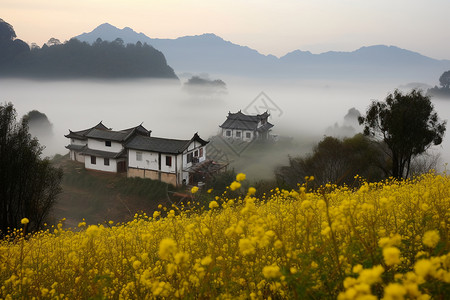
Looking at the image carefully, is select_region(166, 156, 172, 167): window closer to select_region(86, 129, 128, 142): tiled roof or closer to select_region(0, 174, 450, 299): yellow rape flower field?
select_region(86, 129, 128, 142): tiled roof

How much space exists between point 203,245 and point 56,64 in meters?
150

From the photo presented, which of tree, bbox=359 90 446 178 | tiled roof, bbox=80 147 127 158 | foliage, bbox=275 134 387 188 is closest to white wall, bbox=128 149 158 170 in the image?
tiled roof, bbox=80 147 127 158

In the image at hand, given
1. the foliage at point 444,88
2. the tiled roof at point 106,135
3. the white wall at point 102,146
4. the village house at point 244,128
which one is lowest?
the white wall at point 102,146

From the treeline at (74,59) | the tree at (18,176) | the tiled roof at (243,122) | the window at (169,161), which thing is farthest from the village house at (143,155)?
the treeline at (74,59)

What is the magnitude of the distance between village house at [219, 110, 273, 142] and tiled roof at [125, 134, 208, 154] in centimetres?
1687

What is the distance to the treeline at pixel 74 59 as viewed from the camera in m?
131

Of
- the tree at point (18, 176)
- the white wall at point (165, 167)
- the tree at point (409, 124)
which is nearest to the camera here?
the tree at point (18, 176)

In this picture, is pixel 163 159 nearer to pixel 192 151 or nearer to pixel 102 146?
pixel 192 151

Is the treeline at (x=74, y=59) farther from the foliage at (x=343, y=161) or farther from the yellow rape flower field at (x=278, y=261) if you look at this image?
the yellow rape flower field at (x=278, y=261)

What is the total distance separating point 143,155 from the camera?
28219 mm

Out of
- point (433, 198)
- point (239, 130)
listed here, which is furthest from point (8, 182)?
point (239, 130)

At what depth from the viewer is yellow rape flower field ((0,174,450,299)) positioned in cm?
217

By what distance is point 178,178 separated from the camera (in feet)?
89.4

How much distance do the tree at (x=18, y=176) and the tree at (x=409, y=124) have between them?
18.8m
